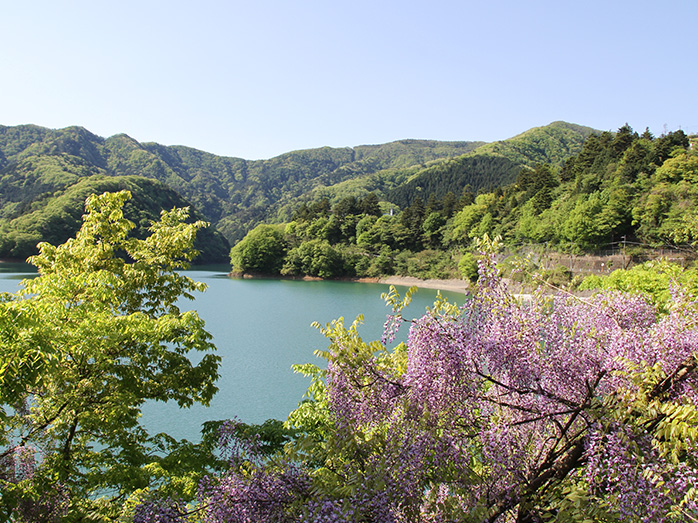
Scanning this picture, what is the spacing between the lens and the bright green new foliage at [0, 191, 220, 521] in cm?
366

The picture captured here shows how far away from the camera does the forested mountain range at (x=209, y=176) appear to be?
67875mm

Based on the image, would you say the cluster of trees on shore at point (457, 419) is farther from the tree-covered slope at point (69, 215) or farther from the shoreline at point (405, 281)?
the shoreline at point (405, 281)

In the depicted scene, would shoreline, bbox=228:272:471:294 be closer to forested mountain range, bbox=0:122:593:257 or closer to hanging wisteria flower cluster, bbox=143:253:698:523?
forested mountain range, bbox=0:122:593:257

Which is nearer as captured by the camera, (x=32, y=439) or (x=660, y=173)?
(x=32, y=439)

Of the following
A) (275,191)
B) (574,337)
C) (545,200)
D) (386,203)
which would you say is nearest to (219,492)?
(574,337)

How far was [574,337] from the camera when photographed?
3482mm

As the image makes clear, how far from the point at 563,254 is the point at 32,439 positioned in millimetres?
43191

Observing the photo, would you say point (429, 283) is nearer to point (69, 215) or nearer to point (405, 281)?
point (405, 281)

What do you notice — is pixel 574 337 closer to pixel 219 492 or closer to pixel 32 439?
pixel 219 492

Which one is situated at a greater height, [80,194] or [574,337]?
[80,194]

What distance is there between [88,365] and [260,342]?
48.6 feet

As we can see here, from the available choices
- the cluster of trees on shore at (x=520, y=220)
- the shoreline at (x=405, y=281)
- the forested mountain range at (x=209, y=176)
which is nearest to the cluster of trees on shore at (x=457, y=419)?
the cluster of trees on shore at (x=520, y=220)

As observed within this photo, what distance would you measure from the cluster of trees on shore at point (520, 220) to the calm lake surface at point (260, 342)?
13.7m

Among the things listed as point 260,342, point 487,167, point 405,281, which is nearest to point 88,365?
point 260,342
